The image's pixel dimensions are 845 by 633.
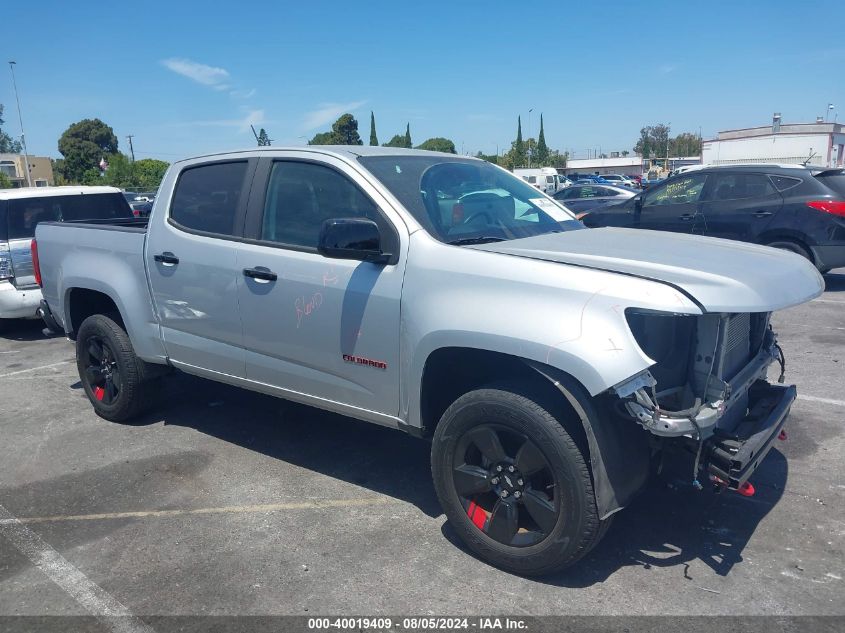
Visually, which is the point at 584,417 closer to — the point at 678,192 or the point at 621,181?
the point at 678,192

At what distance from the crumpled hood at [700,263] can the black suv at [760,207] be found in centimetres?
631

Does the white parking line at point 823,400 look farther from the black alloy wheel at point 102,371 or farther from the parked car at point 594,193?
the parked car at point 594,193

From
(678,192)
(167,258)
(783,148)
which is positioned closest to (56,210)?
(167,258)

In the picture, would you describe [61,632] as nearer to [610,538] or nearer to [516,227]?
[610,538]

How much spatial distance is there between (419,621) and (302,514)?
1.21 m

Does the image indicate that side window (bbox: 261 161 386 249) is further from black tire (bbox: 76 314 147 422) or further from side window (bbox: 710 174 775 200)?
side window (bbox: 710 174 775 200)

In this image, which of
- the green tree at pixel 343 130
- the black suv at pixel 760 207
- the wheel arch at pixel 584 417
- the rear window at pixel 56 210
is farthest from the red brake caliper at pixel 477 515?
the green tree at pixel 343 130

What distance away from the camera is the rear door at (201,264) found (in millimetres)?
4383

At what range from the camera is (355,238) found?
11.7ft

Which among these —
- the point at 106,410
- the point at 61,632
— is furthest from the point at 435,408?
the point at 106,410

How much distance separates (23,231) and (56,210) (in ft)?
1.73

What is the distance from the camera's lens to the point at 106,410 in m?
5.54

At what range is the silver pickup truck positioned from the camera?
2.99m

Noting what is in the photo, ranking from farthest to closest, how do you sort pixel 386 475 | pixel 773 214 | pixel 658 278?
pixel 773 214 → pixel 386 475 → pixel 658 278
